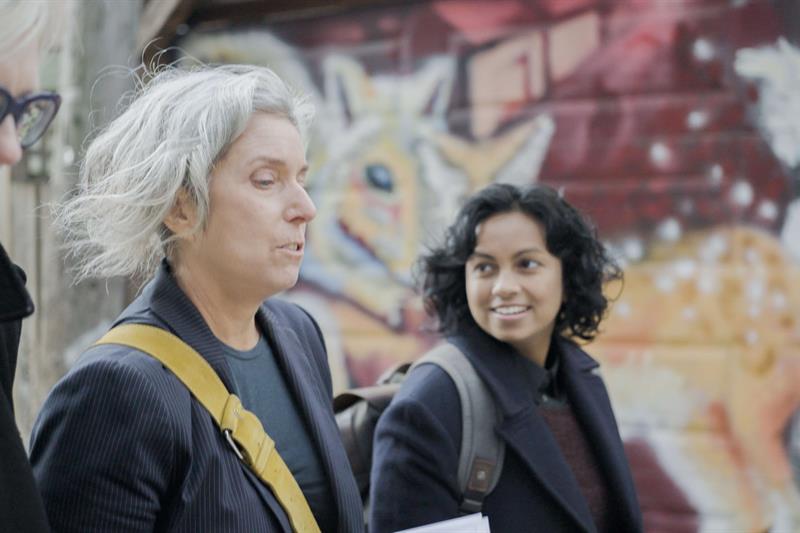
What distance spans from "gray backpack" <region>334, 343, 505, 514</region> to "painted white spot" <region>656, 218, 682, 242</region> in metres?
2.20

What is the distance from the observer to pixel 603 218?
502 cm

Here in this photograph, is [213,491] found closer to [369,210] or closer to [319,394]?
[319,394]

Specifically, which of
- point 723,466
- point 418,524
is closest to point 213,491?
point 418,524

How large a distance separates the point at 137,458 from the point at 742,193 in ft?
11.4

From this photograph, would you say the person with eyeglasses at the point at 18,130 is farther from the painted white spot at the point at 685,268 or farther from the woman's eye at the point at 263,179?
the painted white spot at the point at 685,268

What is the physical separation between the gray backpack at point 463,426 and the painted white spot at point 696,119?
2295 millimetres

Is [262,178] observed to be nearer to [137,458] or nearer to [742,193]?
[137,458]

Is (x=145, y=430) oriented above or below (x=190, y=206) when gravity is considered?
below

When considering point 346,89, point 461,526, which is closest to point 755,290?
point 346,89

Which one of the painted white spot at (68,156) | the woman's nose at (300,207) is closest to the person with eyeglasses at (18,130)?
the woman's nose at (300,207)

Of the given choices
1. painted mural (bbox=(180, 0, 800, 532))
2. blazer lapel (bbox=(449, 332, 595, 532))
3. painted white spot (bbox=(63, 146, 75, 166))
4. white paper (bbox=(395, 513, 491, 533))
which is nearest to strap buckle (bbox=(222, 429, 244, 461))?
white paper (bbox=(395, 513, 491, 533))

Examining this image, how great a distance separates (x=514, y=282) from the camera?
9.71ft

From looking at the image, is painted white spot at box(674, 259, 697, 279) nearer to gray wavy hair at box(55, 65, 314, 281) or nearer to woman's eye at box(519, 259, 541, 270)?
woman's eye at box(519, 259, 541, 270)

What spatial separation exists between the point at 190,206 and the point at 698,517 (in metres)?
3.35
